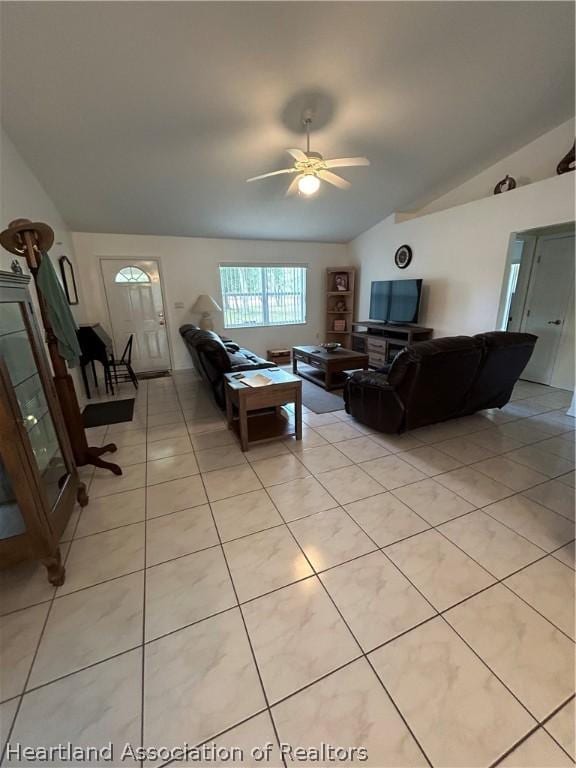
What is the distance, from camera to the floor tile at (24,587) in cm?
146

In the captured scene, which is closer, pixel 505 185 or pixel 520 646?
pixel 520 646

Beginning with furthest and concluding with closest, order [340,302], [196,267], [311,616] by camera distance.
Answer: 1. [340,302]
2. [196,267]
3. [311,616]

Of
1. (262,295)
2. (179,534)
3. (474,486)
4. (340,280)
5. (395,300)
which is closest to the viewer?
(179,534)

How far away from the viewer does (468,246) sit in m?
4.31

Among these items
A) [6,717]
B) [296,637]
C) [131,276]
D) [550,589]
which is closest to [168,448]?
[6,717]

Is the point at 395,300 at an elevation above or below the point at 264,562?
above

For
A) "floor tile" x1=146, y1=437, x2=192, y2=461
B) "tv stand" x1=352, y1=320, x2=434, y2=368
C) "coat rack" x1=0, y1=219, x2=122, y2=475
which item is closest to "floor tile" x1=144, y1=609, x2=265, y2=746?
"coat rack" x1=0, y1=219, x2=122, y2=475

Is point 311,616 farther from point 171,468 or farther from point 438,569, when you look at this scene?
point 171,468

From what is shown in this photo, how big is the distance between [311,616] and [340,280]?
20.2ft

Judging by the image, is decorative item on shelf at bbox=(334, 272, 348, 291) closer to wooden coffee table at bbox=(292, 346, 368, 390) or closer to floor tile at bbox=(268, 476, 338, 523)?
wooden coffee table at bbox=(292, 346, 368, 390)

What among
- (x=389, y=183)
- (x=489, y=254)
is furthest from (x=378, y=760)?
(x=389, y=183)

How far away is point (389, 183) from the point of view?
445cm

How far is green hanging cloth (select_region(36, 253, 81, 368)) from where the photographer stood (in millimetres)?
2010

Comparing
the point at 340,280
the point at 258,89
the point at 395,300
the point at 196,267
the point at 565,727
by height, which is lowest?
the point at 565,727
